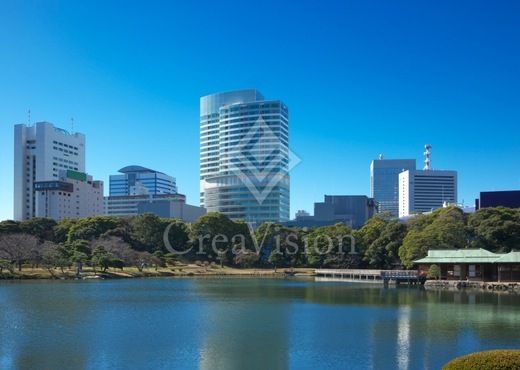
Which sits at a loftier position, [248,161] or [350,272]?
[248,161]

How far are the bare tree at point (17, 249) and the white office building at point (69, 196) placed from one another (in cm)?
6407

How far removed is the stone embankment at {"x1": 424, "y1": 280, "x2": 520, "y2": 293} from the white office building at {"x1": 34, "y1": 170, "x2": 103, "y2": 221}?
9416 centimetres

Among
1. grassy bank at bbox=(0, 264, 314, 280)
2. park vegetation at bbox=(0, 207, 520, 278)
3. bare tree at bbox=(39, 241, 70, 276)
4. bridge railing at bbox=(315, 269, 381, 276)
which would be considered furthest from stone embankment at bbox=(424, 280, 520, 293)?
bare tree at bbox=(39, 241, 70, 276)

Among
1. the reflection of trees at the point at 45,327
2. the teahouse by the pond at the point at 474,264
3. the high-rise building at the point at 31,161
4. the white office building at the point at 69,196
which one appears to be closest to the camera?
the reflection of trees at the point at 45,327

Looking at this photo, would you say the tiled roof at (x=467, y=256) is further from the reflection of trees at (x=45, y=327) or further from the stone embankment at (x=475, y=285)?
the reflection of trees at (x=45, y=327)

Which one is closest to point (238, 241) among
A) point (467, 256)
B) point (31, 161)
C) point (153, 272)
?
point (153, 272)

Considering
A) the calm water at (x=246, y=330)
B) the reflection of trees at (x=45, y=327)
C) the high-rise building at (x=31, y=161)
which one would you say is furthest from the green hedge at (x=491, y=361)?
the high-rise building at (x=31, y=161)

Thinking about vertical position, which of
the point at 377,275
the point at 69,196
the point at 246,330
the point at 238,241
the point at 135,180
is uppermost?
the point at 135,180

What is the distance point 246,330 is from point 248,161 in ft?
424

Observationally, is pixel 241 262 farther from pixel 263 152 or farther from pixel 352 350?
pixel 263 152

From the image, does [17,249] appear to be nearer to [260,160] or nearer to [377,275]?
[377,275]

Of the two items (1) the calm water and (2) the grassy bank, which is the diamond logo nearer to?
(2) the grassy bank

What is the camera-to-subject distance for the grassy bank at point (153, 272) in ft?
198

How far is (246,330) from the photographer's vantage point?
26.1 m
